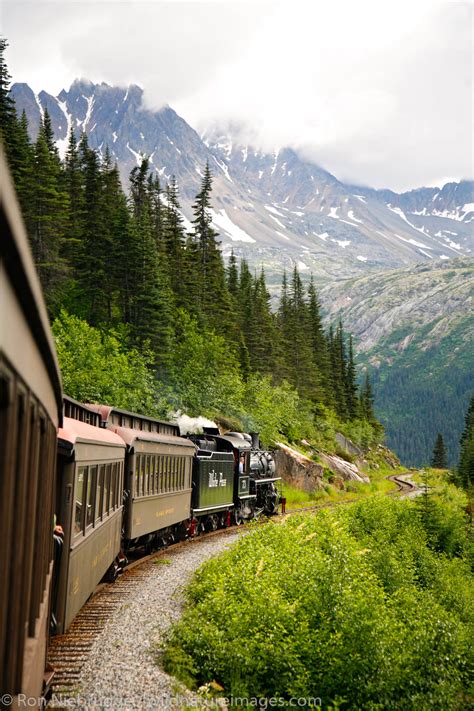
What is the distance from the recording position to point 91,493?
10.8m

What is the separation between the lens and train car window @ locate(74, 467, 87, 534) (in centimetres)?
946

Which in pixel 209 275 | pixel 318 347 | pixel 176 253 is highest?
pixel 176 253

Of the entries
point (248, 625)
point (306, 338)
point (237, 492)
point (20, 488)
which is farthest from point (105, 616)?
point (306, 338)

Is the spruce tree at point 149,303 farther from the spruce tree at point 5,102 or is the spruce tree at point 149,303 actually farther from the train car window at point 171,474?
the train car window at point 171,474

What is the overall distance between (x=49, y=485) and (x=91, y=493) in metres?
4.48

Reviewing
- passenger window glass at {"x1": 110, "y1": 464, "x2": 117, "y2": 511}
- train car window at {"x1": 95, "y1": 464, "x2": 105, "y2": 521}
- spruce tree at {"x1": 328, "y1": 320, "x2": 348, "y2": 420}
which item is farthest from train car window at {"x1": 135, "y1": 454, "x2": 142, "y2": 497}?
spruce tree at {"x1": 328, "y1": 320, "x2": 348, "y2": 420}

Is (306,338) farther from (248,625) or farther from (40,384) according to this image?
(40,384)

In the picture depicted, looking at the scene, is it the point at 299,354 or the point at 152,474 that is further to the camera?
the point at 299,354

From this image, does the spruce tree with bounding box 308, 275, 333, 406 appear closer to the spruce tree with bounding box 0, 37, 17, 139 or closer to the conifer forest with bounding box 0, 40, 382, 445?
the conifer forest with bounding box 0, 40, 382, 445

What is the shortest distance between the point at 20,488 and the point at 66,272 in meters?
48.2

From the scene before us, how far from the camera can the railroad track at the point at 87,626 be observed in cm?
1001

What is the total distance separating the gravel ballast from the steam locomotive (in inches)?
32.6

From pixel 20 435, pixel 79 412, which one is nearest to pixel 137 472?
pixel 79 412

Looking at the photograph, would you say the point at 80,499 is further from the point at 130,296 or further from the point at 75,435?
the point at 130,296
